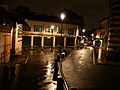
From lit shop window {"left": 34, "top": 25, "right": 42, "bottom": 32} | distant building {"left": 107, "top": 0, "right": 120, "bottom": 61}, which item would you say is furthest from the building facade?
distant building {"left": 107, "top": 0, "right": 120, "bottom": 61}

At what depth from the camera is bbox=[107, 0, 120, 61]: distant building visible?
26453mm

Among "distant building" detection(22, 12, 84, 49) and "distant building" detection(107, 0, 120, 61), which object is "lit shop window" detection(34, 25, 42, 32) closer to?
"distant building" detection(22, 12, 84, 49)

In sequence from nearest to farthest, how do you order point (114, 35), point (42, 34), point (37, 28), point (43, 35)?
1. point (114, 35)
2. point (42, 34)
3. point (43, 35)
4. point (37, 28)

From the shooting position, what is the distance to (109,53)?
26.8 m

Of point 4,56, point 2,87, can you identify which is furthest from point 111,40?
point 2,87

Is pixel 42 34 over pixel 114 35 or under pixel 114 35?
over

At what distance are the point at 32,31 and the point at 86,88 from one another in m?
48.6

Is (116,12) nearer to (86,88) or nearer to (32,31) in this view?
(86,88)

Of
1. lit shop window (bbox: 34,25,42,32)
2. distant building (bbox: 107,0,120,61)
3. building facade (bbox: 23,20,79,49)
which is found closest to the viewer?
distant building (bbox: 107,0,120,61)

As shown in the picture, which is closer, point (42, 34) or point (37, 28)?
point (42, 34)

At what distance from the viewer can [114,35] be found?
2698 centimetres

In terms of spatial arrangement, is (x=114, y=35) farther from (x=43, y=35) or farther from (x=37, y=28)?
(x=37, y=28)

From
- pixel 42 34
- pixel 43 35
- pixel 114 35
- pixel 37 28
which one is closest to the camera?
pixel 114 35

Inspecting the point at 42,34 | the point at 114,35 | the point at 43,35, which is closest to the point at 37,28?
the point at 42,34
